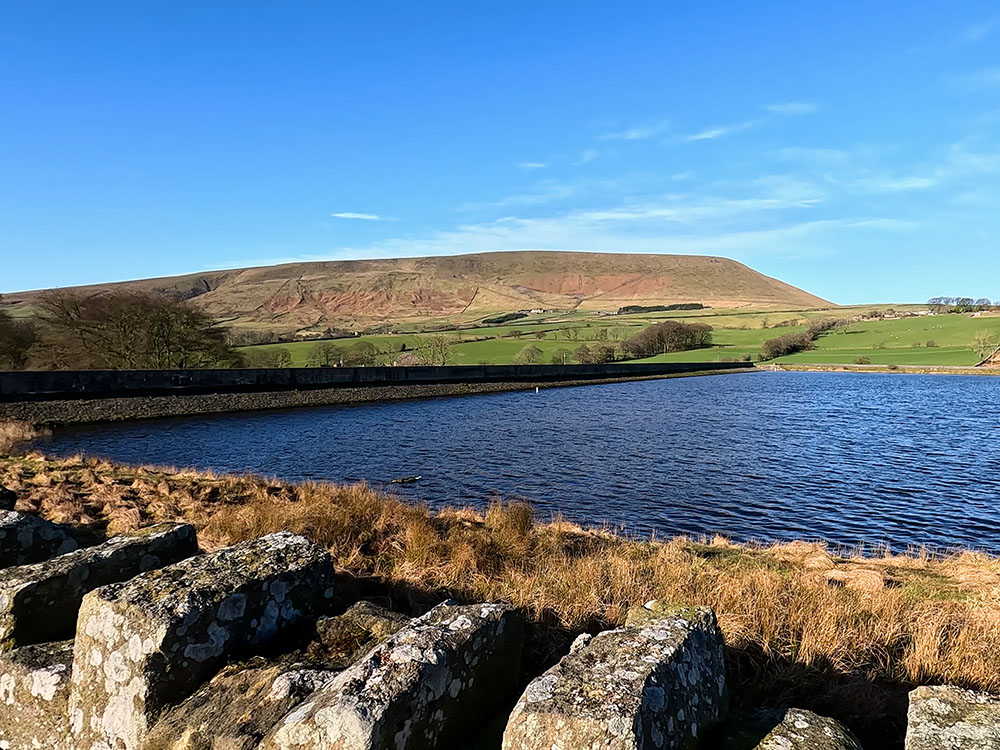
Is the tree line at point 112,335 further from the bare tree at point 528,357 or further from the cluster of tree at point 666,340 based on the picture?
the cluster of tree at point 666,340

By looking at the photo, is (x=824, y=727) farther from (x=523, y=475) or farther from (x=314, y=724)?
(x=523, y=475)

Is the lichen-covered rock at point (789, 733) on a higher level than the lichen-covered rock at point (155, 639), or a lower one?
lower

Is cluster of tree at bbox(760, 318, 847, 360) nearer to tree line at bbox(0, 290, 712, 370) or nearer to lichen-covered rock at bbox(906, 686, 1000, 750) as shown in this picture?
tree line at bbox(0, 290, 712, 370)

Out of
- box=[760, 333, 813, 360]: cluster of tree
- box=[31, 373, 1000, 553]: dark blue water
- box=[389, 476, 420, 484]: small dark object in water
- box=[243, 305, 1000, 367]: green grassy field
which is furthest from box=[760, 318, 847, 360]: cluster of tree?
box=[389, 476, 420, 484]: small dark object in water

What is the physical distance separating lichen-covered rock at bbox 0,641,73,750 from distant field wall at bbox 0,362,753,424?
39.8 meters

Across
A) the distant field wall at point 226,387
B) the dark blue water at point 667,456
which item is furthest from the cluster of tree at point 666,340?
the dark blue water at point 667,456

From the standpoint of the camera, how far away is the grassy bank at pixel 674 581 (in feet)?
16.3

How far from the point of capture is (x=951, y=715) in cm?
319

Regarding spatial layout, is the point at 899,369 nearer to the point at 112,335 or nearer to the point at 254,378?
the point at 254,378

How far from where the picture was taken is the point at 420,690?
3.02 m

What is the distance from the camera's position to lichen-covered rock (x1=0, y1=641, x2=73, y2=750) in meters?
3.85

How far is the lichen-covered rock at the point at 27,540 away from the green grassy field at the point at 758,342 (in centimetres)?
7874

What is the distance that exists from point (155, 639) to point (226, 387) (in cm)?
4901

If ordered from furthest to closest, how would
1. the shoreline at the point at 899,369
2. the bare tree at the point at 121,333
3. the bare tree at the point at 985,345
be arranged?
1. the bare tree at the point at 985,345
2. the shoreline at the point at 899,369
3. the bare tree at the point at 121,333
